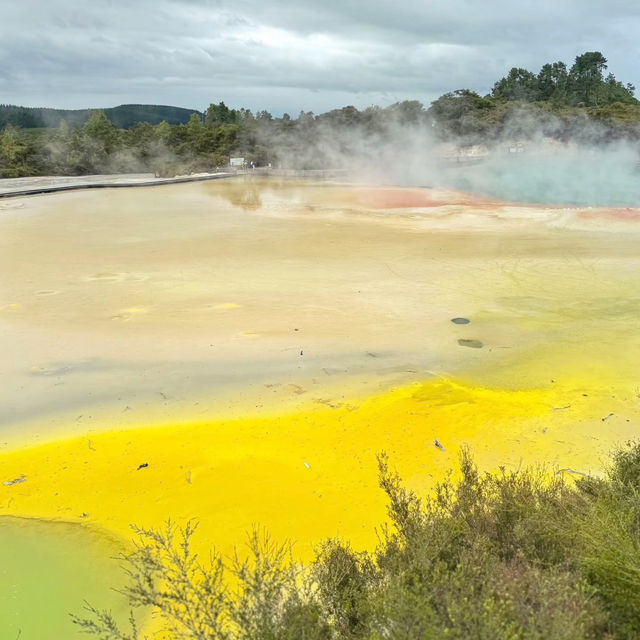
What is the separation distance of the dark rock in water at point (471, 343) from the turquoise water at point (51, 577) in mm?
4869

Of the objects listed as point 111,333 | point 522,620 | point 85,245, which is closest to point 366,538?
point 522,620

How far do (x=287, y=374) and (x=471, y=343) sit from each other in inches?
98.5

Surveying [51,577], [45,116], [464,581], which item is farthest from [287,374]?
[45,116]

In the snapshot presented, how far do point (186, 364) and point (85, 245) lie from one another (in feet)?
25.3

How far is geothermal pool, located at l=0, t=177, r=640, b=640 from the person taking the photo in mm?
4512

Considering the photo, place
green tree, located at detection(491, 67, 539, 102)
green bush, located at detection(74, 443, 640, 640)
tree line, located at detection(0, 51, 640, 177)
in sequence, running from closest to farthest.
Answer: green bush, located at detection(74, 443, 640, 640), tree line, located at detection(0, 51, 640, 177), green tree, located at detection(491, 67, 539, 102)

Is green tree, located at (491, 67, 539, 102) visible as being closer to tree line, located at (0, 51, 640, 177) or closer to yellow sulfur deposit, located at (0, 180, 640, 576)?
tree line, located at (0, 51, 640, 177)

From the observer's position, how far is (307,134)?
40688 millimetres

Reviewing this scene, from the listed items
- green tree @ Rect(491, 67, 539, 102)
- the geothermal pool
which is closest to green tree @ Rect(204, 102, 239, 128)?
green tree @ Rect(491, 67, 539, 102)

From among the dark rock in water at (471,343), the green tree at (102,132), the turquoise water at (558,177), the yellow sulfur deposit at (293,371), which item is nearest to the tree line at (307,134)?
the green tree at (102,132)

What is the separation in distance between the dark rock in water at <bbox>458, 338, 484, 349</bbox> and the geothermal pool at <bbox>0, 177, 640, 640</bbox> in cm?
11

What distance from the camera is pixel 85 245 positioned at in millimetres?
13125

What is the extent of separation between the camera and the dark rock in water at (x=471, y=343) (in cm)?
731

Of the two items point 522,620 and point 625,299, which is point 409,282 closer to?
point 625,299
